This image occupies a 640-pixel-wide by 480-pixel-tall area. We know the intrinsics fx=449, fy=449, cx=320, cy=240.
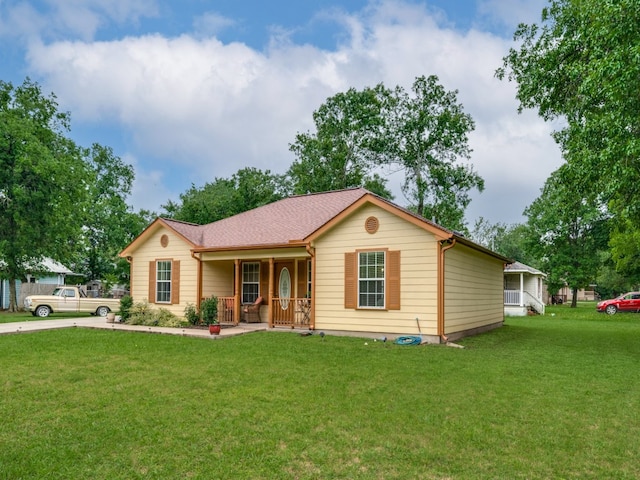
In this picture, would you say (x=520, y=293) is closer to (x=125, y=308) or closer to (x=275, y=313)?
(x=275, y=313)

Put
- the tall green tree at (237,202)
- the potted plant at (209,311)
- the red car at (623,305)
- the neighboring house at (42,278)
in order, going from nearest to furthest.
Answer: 1. the potted plant at (209,311)
2. the neighboring house at (42,278)
3. the red car at (623,305)
4. the tall green tree at (237,202)

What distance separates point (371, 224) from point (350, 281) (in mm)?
1651

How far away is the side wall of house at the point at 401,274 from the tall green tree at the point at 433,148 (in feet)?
61.9

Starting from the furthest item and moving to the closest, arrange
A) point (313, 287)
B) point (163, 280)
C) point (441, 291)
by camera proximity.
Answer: point (163, 280), point (313, 287), point (441, 291)

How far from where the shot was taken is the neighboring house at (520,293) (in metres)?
26.7

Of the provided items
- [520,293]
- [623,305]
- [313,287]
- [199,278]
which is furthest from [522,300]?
[199,278]

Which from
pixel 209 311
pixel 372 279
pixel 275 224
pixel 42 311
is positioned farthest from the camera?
pixel 42 311

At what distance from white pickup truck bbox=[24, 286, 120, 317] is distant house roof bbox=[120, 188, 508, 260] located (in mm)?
5787

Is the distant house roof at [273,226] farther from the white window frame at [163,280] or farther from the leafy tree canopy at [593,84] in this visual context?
the leafy tree canopy at [593,84]

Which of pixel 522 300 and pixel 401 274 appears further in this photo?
pixel 522 300

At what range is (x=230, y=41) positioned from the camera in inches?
629

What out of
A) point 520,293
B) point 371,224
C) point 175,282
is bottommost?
point 520,293

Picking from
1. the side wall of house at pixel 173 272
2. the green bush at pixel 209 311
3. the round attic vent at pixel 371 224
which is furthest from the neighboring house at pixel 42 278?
the round attic vent at pixel 371 224

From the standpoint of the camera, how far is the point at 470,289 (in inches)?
533
